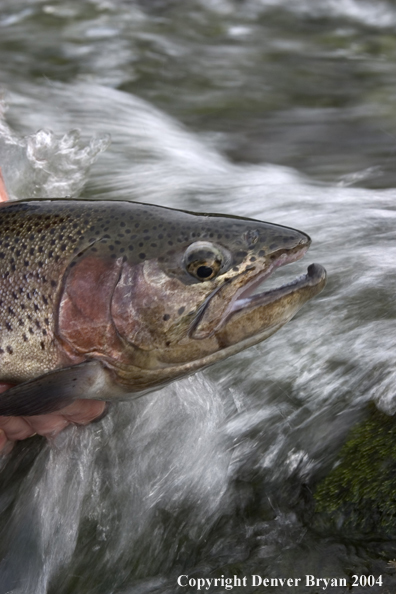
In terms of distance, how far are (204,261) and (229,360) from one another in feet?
3.92

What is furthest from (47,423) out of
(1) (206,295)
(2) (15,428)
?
(1) (206,295)

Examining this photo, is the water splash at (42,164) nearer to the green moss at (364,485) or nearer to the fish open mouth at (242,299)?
the fish open mouth at (242,299)

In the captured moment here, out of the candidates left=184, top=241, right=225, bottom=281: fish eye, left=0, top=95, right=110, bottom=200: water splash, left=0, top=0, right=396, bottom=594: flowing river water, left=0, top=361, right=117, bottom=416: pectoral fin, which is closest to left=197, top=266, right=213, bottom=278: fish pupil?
left=184, top=241, right=225, bottom=281: fish eye

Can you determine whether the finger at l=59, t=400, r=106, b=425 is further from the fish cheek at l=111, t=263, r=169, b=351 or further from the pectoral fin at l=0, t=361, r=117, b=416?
the fish cheek at l=111, t=263, r=169, b=351

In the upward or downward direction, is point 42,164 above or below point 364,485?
above

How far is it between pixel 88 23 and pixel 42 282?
7638 millimetres

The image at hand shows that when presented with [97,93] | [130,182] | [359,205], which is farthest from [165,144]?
[359,205]

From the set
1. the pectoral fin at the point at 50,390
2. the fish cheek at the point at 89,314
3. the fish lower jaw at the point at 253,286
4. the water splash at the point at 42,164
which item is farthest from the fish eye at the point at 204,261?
the water splash at the point at 42,164

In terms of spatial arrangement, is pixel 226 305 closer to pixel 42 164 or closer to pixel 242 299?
pixel 242 299

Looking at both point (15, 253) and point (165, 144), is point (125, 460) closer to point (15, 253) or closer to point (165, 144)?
point (15, 253)

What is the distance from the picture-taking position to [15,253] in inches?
95.0

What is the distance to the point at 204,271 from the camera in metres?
2.22

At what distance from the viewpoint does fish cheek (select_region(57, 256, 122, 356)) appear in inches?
89.5

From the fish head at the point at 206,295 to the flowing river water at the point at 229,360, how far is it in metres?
0.81
